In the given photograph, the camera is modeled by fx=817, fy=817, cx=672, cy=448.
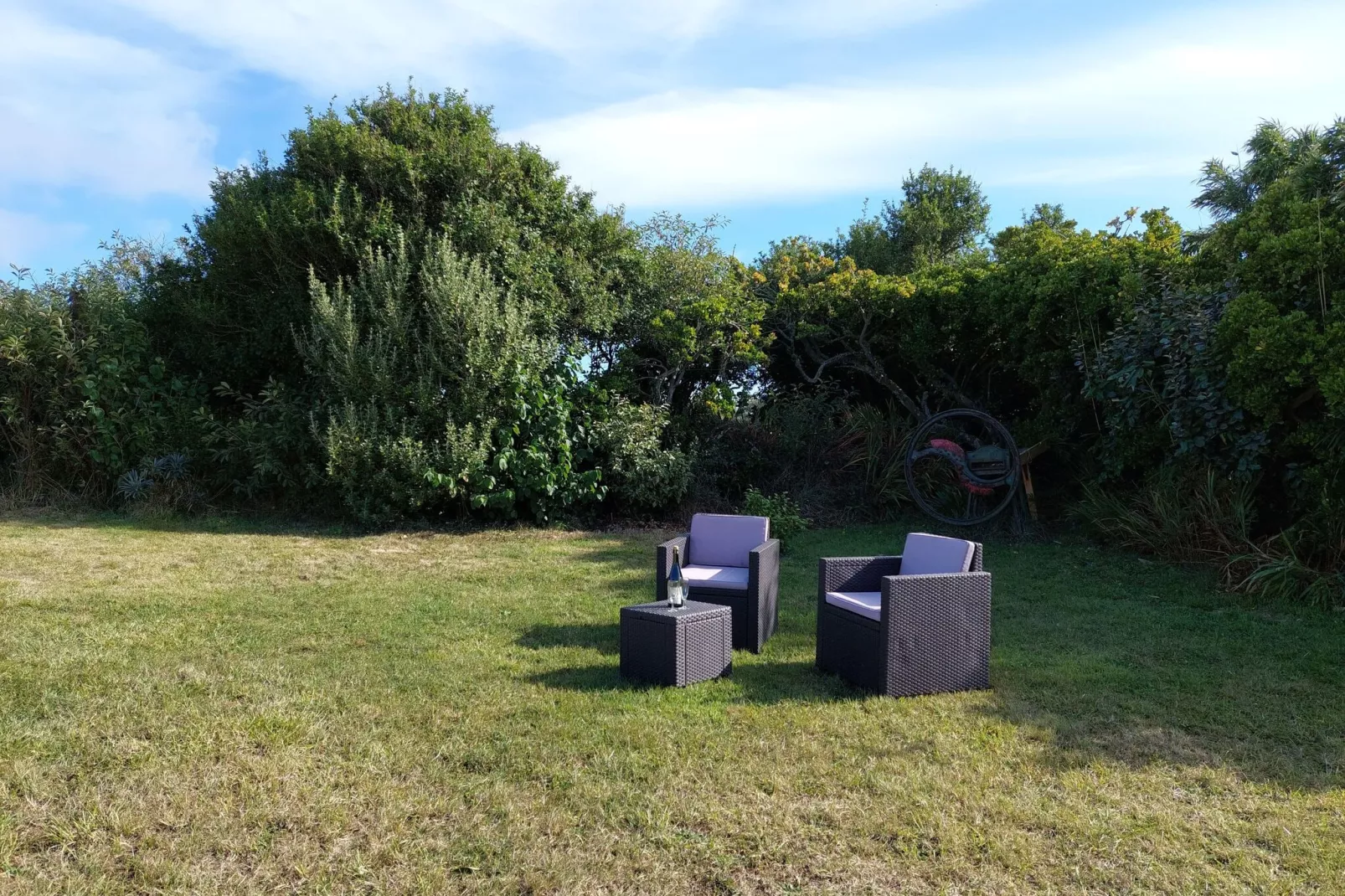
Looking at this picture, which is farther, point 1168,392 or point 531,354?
point 531,354

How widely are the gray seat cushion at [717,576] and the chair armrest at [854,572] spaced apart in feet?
1.70

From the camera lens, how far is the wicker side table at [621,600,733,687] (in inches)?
158

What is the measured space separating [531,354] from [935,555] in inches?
235

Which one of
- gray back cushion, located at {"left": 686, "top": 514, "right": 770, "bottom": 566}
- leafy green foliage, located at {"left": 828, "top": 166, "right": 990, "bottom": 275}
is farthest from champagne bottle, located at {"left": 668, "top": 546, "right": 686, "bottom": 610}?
leafy green foliage, located at {"left": 828, "top": 166, "right": 990, "bottom": 275}

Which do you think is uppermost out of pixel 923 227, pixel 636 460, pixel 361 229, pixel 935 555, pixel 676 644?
pixel 923 227

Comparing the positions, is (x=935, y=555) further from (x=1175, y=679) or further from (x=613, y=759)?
(x=613, y=759)

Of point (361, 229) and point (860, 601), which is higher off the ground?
point (361, 229)

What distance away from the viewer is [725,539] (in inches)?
216

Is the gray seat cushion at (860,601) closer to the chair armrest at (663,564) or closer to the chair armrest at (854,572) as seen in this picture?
the chair armrest at (854,572)

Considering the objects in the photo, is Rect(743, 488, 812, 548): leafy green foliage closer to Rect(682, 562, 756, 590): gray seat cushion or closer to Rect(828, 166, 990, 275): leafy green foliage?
Rect(682, 562, 756, 590): gray seat cushion

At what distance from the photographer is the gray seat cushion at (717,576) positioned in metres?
4.86

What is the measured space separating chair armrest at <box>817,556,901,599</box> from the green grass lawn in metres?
0.48

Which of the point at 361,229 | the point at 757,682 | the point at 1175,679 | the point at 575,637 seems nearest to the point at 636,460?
the point at 361,229

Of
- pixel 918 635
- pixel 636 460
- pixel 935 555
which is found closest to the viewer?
pixel 918 635
